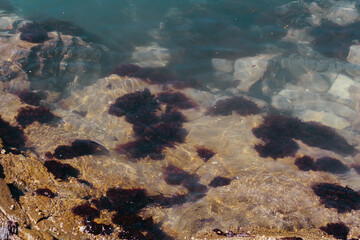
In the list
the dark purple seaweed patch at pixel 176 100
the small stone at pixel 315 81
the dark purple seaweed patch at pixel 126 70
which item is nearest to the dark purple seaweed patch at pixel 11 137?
the dark purple seaweed patch at pixel 126 70

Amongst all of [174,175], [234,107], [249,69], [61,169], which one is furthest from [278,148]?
[61,169]

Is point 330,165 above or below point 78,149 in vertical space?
above

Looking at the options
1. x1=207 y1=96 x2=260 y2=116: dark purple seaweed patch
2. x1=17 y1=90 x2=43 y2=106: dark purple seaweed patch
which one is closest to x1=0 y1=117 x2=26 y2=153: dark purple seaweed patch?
x1=17 y1=90 x2=43 y2=106: dark purple seaweed patch

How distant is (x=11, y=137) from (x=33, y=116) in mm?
1305

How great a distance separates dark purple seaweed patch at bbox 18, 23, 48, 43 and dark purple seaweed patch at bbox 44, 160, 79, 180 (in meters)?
8.23

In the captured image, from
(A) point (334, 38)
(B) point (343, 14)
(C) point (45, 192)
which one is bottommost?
(C) point (45, 192)

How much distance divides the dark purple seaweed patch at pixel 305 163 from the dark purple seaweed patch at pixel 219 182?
2.24 metres

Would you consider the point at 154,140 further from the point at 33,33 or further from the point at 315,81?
the point at 315,81

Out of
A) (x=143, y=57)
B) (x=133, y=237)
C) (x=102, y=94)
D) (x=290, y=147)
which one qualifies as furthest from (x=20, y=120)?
(x=290, y=147)

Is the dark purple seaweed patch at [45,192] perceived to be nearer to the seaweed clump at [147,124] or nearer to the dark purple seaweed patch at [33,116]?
the seaweed clump at [147,124]

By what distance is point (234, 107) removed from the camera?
997 cm

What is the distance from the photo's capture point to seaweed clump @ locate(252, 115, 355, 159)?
7.76m

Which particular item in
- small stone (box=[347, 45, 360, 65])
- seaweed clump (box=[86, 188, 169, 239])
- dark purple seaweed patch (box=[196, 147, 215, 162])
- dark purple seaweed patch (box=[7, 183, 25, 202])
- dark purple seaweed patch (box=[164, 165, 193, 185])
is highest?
small stone (box=[347, 45, 360, 65])

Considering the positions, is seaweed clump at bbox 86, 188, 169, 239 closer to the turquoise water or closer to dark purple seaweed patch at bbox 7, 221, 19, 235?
dark purple seaweed patch at bbox 7, 221, 19, 235
